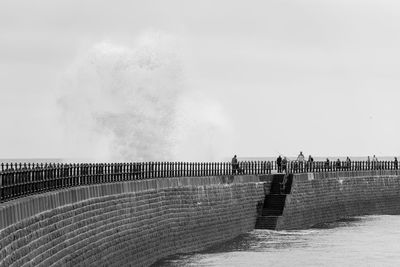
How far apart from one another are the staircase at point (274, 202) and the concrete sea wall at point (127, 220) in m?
0.51

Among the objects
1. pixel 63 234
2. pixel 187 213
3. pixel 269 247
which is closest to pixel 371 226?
pixel 269 247

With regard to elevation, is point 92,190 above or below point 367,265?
above

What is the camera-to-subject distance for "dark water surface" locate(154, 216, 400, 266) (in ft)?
125

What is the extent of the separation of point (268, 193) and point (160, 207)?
16.2 meters

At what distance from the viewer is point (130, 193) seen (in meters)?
33.1

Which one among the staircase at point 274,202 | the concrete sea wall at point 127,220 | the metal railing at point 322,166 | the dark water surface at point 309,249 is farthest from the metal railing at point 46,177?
the metal railing at point 322,166

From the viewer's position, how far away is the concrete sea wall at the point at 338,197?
53594 mm

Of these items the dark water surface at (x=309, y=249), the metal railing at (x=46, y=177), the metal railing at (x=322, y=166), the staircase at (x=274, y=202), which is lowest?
the dark water surface at (x=309, y=249)

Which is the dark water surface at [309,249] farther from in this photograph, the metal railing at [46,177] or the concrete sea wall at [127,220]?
the metal railing at [46,177]

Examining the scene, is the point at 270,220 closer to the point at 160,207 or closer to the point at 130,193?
the point at 160,207

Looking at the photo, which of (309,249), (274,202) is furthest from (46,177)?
(274,202)

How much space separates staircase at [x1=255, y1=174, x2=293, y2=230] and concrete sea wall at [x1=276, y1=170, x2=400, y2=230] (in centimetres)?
31

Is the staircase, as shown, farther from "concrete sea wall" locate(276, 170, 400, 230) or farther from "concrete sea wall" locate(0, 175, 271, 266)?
"concrete sea wall" locate(0, 175, 271, 266)

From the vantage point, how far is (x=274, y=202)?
5138 cm
